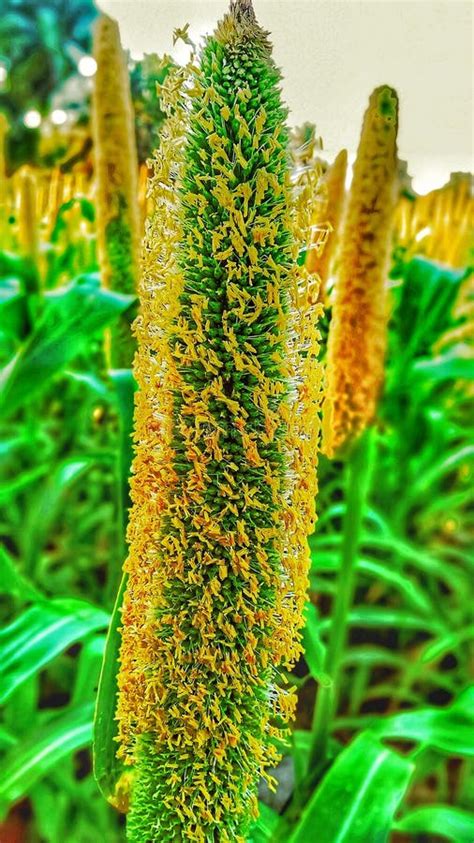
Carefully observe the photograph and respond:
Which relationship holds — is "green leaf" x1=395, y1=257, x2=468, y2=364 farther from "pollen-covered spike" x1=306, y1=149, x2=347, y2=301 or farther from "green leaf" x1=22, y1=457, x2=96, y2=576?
"green leaf" x1=22, y1=457, x2=96, y2=576

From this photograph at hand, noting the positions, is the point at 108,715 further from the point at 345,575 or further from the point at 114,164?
the point at 114,164

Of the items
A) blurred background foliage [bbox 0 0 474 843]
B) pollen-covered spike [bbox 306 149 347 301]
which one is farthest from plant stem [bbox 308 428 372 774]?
pollen-covered spike [bbox 306 149 347 301]

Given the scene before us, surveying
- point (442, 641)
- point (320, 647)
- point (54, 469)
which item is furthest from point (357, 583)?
point (54, 469)

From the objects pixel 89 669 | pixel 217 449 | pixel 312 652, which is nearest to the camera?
pixel 217 449

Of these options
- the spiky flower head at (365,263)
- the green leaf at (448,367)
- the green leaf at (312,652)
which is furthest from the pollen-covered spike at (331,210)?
the green leaf at (312,652)

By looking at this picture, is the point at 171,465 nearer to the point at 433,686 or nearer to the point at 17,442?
the point at 17,442

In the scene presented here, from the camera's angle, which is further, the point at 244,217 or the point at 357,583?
the point at 357,583

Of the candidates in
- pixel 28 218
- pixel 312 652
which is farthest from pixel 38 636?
pixel 28 218
